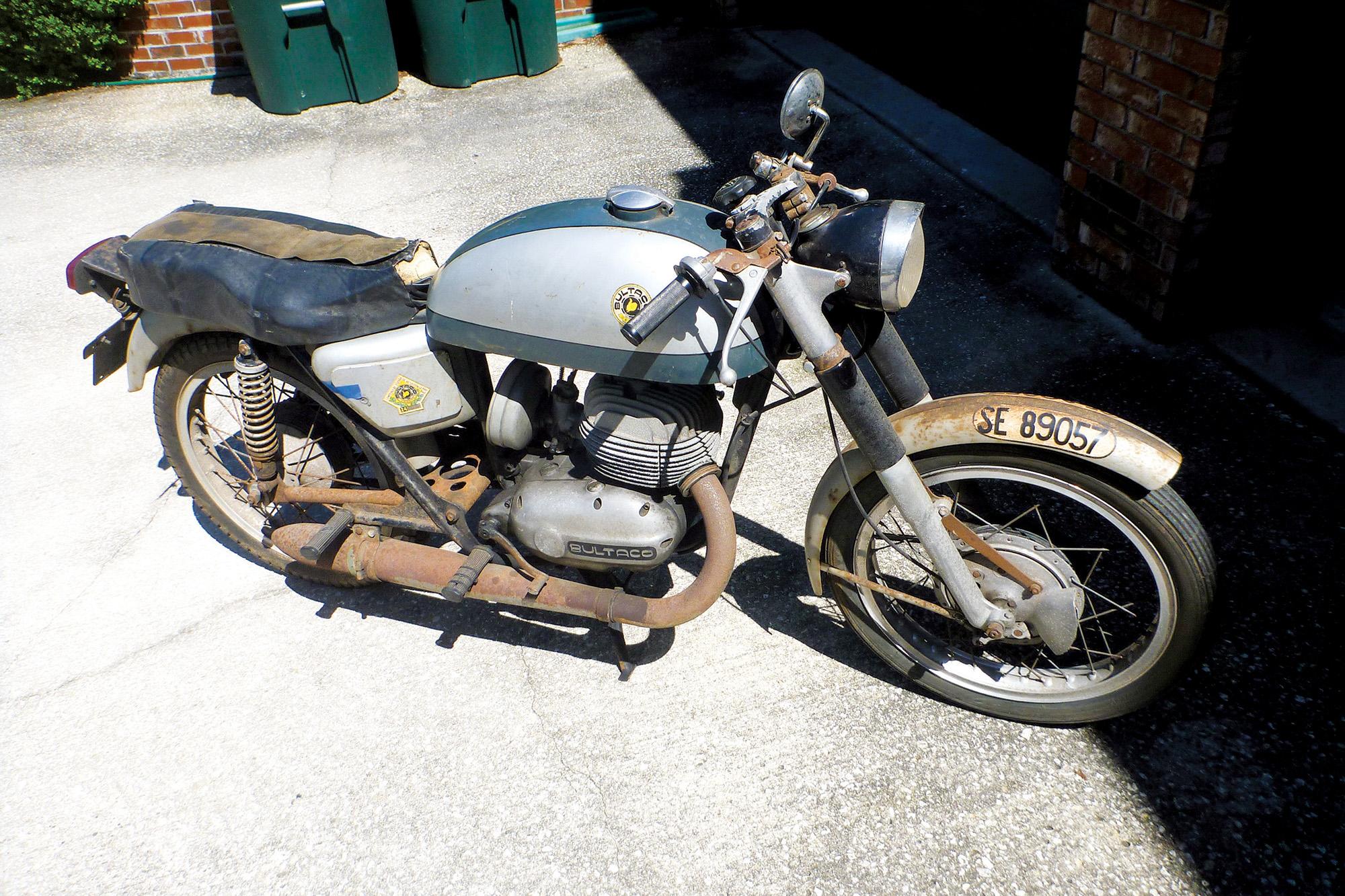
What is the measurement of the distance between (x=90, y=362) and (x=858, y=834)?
3596 millimetres

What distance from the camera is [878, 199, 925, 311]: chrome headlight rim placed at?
6.24 ft

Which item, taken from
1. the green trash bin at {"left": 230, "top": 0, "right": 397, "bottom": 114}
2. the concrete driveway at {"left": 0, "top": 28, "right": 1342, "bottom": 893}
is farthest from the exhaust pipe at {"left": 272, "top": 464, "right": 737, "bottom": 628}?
the green trash bin at {"left": 230, "top": 0, "right": 397, "bottom": 114}

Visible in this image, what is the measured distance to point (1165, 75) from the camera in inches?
129

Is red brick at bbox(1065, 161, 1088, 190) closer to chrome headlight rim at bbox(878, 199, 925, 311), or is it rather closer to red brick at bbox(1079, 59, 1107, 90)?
red brick at bbox(1079, 59, 1107, 90)

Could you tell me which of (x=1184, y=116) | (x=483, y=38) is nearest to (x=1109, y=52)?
(x=1184, y=116)

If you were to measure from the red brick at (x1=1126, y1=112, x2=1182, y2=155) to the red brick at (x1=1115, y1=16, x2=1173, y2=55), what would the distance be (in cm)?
22

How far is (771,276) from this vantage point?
1905 millimetres

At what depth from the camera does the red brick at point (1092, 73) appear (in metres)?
3.55

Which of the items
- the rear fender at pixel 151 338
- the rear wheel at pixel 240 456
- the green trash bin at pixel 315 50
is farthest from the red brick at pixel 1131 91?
the green trash bin at pixel 315 50

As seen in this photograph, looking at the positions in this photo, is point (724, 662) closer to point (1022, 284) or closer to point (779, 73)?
point (1022, 284)

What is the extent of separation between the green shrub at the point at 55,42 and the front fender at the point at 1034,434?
21.0 ft

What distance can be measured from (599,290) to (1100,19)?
2442 mm

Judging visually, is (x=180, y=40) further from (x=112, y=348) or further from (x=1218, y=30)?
(x=1218, y=30)

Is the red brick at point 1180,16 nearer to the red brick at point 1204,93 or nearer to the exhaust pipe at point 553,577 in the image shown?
the red brick at point 1204,93
